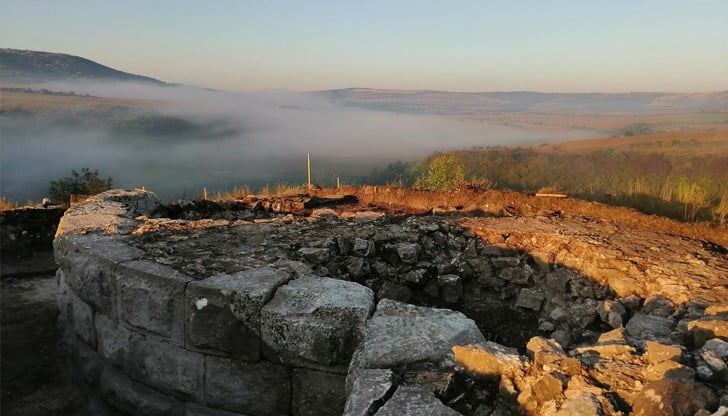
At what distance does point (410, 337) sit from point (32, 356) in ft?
14.8

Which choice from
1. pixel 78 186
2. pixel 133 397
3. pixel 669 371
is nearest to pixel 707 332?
pixel 669 371

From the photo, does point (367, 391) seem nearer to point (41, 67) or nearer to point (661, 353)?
point (661, 353)

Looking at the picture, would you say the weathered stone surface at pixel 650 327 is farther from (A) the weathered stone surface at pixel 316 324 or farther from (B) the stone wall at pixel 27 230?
(B) the stone wall at pixel 27 230

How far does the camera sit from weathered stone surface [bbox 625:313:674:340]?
10.9 feet

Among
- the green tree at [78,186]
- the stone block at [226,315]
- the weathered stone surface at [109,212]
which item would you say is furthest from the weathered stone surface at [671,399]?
the green tree at [78,186]

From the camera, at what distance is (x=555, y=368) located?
2.40m

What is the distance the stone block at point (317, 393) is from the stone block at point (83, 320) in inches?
88.1

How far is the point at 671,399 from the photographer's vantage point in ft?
6.64

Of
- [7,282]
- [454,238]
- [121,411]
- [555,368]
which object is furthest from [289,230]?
[7,282]

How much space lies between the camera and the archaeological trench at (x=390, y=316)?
2.42 meters

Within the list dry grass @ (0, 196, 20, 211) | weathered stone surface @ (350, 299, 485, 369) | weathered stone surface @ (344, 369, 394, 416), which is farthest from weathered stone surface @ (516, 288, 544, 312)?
dry grass @ (0, 196, 20, 211)

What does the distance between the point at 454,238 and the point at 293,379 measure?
9.42 ft

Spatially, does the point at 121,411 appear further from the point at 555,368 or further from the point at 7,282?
the point at 7,282

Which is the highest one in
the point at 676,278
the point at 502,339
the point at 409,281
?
the point at 676,278
